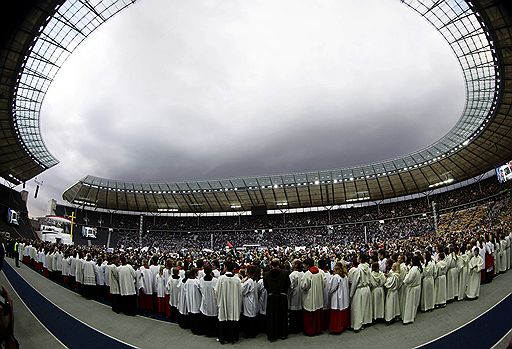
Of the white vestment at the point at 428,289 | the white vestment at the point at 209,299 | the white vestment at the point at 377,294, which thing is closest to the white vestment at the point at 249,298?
the white vestment at the point at 209,299

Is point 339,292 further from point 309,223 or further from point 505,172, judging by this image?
point 309,223

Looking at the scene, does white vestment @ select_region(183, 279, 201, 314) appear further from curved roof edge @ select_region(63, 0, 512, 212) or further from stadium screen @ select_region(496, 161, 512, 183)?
stadium screen @ select_region(496, 161, 512, 183)

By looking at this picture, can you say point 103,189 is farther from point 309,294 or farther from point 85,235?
point 309,294

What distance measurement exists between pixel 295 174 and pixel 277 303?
45529mm

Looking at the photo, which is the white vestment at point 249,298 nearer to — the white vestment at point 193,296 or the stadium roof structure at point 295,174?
the white vestment at point 193,296

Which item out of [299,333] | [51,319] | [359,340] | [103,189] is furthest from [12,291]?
[103,189]

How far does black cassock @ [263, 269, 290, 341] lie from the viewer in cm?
754

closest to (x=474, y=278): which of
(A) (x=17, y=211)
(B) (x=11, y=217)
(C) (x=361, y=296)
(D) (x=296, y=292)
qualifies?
(C) (x=361, y=296)

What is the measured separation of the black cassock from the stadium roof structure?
63.3 ft

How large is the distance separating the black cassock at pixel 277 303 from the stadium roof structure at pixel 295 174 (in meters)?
19.3

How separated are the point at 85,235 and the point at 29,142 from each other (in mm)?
25573

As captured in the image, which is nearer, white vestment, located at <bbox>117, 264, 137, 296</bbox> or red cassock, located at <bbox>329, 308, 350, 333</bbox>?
red cassock, located at <bbox>329, 308, 350, 333</bbox>

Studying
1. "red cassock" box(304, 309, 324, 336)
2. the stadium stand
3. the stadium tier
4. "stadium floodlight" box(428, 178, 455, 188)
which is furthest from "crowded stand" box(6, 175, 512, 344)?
"stadium floodlight" box(428, 178, 455, 188)

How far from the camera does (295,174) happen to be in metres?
52.5
